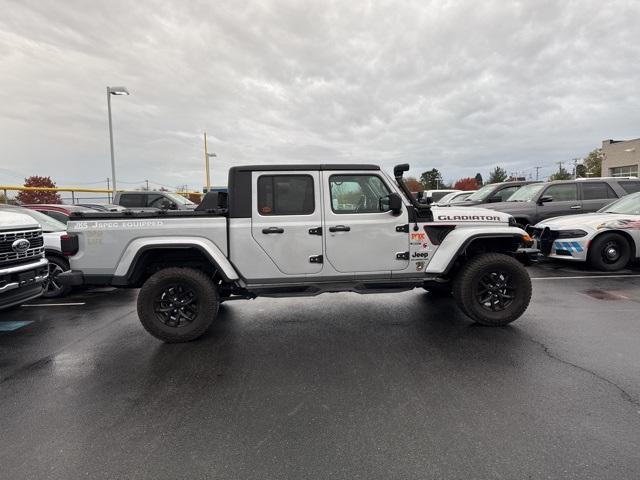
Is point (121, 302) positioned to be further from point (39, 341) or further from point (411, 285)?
point (411, 285)

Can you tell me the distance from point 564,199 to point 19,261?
11.6 m

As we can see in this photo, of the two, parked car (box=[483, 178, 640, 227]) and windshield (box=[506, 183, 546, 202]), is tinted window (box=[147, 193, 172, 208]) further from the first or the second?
windshield (box=[506, 183, 546, 202])

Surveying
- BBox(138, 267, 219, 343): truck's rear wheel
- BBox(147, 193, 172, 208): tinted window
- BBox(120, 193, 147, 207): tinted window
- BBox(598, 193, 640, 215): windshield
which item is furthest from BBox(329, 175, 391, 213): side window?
BBox(120, 193, 147, 207): tinted window

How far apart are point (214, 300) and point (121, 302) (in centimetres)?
297

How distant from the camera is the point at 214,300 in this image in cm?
431

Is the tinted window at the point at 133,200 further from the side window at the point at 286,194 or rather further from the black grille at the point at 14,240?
the side window at the point at 286,194

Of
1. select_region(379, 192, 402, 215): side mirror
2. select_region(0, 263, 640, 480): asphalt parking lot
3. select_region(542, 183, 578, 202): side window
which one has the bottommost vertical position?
select_region(0, 263, 640, 480): asphalt parking lot

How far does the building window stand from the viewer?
35.1 meters

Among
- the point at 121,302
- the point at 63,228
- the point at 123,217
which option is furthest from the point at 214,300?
the point at 63,228

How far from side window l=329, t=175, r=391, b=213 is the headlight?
5.25 meters

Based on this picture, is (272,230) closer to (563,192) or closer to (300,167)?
(300,167)

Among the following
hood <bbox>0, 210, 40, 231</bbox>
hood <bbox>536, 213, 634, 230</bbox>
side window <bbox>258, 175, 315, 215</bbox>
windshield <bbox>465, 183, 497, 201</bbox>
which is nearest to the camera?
side window <bbox>258, 175, 315, 215</bbox>

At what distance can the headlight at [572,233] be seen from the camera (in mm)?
7723

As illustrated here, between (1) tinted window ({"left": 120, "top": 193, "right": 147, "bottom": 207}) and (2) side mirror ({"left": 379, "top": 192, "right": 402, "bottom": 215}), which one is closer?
(2) side mirror ({"left": 379, "top": 192, "right": 402, "bottom": 215})
